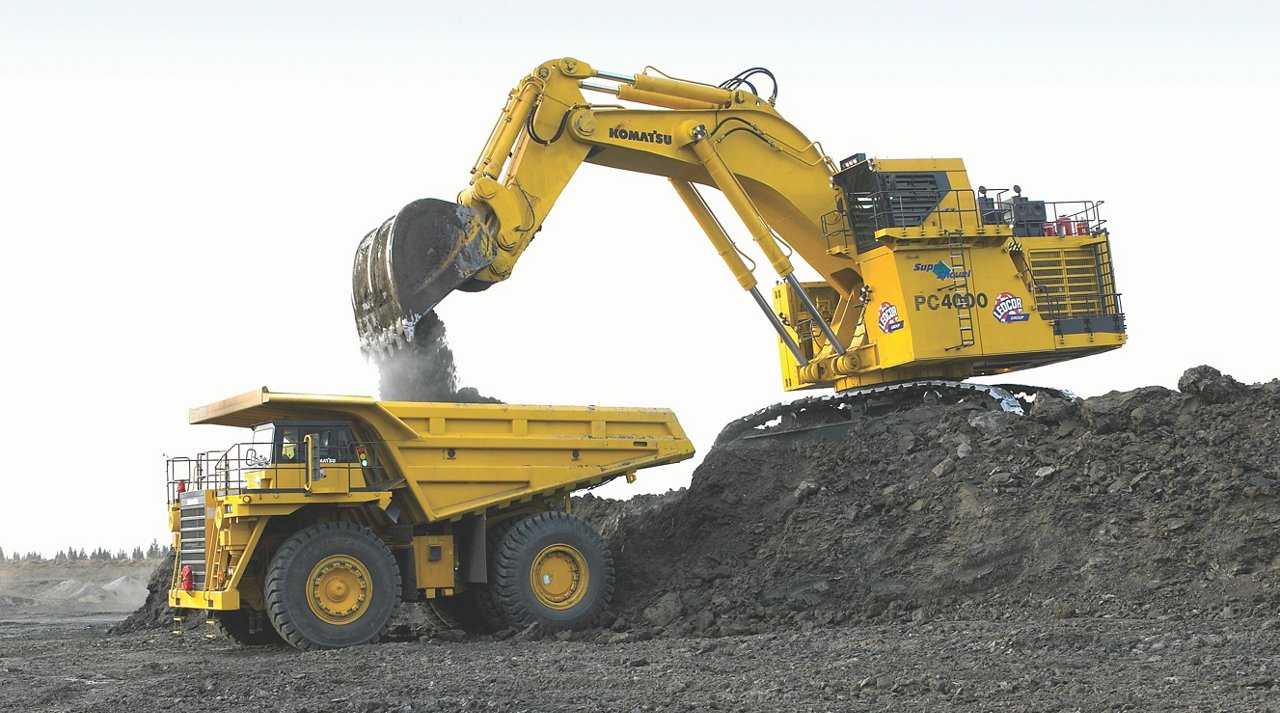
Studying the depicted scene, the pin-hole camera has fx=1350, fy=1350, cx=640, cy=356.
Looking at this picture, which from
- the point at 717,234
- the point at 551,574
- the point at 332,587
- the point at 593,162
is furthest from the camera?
the point at 717,234

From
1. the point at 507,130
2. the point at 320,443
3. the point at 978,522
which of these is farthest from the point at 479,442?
the point at 978,522

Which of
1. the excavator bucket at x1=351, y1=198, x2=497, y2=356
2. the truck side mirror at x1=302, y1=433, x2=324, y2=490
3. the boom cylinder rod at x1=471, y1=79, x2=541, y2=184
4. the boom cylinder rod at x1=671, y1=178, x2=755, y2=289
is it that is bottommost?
the truck side mirror at x1=302, y1=433, x2=324, y2=490

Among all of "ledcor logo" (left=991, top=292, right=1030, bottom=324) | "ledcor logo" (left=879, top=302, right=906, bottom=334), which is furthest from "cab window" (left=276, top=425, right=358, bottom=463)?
"ledcor logo" (left=991, top=292, right=1030, bottom=324)

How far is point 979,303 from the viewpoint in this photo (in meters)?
17.7

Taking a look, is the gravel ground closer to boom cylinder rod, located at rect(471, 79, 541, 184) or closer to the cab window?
the cab window

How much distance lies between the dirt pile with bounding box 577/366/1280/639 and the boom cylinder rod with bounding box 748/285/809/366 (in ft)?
6.23

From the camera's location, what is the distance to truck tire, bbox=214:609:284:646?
46.8ft

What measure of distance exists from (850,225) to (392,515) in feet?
25.8

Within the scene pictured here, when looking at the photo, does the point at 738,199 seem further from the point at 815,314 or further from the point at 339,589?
the point at 339,589

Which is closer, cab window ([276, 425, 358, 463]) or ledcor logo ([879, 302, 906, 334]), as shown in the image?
cab window ([276, 425, 358, 463])

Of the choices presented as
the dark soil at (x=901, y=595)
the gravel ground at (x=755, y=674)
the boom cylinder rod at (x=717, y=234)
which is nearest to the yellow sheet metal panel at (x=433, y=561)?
the dark soil at (x=901, y=595)

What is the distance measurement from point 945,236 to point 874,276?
1.06m

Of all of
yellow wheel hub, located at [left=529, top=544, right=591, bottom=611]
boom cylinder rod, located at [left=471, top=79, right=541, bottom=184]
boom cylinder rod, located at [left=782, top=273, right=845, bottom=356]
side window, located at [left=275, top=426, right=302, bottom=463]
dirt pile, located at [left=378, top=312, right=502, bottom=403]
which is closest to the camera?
side window, located at [left=275, top=426, right=302, bottom=463]

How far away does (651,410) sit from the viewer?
15625 millimetres
